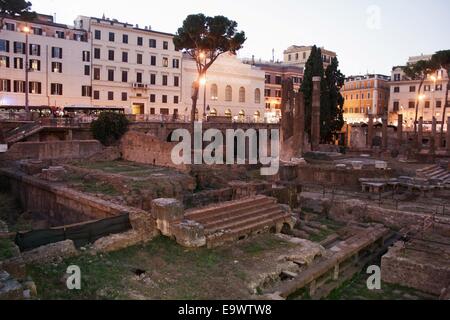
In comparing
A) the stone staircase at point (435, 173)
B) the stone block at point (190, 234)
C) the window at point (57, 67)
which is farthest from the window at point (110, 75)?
the stone block at point (190, 234)

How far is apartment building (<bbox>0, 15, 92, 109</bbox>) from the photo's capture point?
40312 mm

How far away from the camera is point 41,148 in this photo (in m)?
Answer: 23.7

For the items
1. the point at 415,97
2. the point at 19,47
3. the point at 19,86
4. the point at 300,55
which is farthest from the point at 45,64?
the point at 415,97

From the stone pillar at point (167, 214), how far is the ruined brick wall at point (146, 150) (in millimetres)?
10484

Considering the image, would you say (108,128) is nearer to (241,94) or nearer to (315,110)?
(315,110)

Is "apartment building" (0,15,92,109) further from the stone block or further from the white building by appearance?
the stone block

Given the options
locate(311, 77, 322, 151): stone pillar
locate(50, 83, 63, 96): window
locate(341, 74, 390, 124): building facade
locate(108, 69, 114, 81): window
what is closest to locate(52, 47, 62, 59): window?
locate(50, 83, 63, 96): window

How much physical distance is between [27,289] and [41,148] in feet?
57.9

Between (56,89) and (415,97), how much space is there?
5069cm

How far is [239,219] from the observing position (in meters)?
14.0

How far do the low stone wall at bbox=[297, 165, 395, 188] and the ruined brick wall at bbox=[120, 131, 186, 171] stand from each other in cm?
853

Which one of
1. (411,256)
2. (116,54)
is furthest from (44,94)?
(411,256)

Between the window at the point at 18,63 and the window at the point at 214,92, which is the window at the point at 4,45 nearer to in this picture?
the window at the point at 18,63
